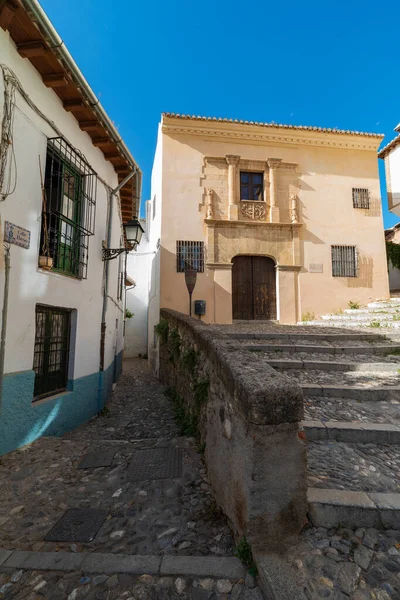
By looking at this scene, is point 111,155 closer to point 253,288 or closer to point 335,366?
point 335,366

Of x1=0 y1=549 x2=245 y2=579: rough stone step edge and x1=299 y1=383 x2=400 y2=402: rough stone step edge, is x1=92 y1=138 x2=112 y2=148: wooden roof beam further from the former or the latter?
x1=0 y1=549 x2=245 y2=579: rough stone step edge

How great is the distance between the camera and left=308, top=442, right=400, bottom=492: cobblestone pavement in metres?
2.05

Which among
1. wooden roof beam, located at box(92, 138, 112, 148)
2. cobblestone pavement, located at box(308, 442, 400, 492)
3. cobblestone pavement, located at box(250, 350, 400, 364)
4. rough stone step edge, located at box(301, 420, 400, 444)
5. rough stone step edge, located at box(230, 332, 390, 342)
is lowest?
cobblestone pavement, located at box(308, 442, 400, 492)

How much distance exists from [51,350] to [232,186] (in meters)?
8.50

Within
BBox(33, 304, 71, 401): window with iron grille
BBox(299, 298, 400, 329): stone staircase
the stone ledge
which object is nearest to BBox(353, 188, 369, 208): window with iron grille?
BBox(299, 298, 400, 329): stone staircase

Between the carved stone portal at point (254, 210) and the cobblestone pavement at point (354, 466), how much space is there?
9.15 m

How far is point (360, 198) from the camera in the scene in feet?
37.3

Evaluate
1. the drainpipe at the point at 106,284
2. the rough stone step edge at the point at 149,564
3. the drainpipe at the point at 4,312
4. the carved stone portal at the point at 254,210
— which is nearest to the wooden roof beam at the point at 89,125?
the drainpipe at the point at 106,284

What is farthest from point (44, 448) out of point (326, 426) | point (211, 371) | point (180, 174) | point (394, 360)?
point (180, 174)

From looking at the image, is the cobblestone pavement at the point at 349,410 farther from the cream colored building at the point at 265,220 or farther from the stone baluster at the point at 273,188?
the stone baluster at the point at 273,188

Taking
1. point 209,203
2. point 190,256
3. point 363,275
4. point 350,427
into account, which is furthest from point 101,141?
point 363,275

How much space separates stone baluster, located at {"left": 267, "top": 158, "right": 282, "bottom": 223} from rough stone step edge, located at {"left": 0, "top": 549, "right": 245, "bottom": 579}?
10.2 m

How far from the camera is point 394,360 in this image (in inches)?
187

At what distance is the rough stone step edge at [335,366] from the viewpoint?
4.39m
